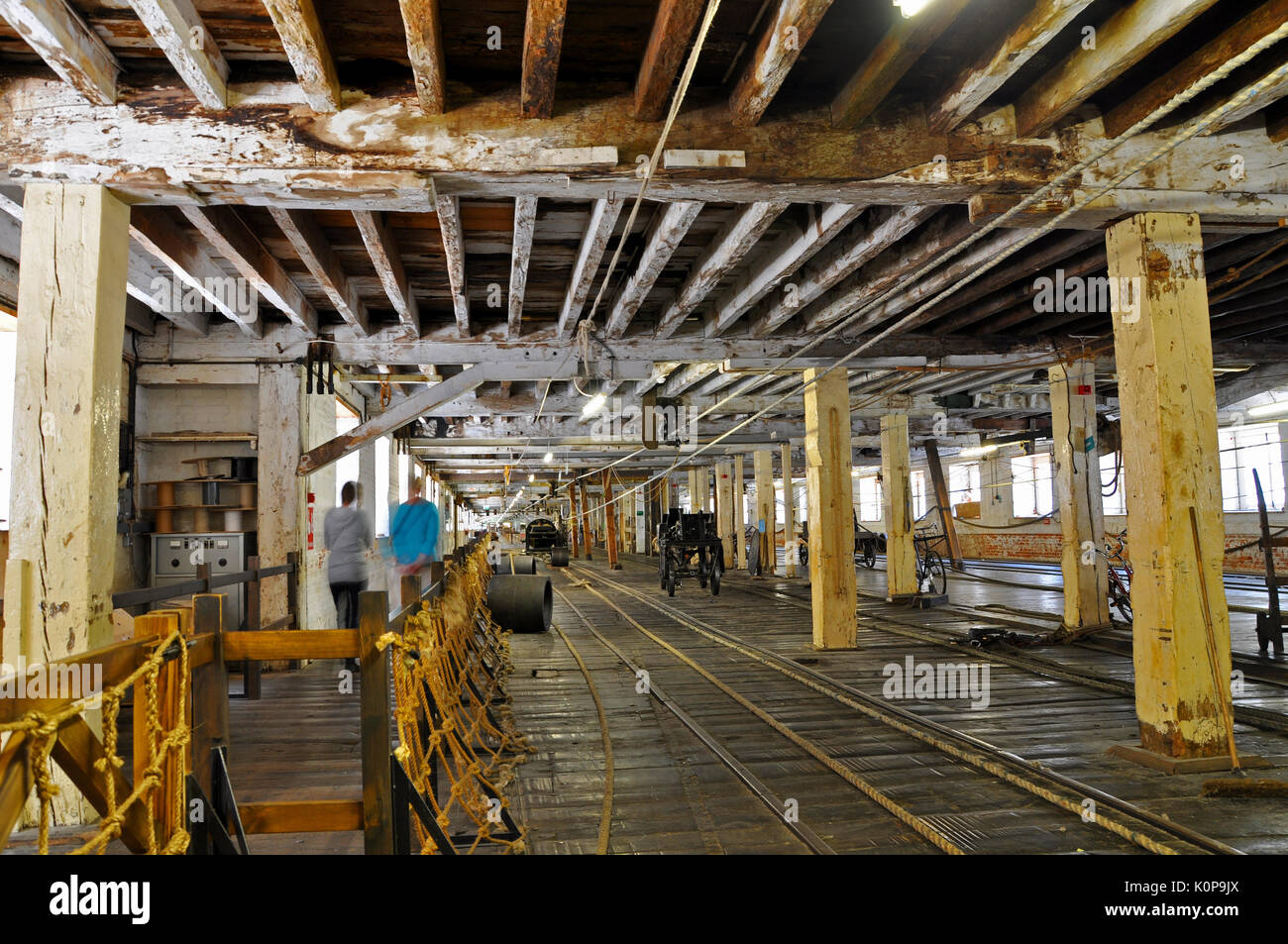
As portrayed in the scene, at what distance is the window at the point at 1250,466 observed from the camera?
15945 millimetres

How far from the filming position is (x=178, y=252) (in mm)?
5758

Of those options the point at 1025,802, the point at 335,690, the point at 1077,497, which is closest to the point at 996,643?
the point at 1077,497

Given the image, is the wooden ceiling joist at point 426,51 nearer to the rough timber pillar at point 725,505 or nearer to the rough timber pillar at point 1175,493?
the rough timber pillar at point 1175,493

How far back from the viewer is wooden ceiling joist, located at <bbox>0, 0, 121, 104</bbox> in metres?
3.15

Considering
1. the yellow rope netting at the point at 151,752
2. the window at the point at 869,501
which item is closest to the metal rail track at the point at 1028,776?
the yellow rope netting at the point at 151,752

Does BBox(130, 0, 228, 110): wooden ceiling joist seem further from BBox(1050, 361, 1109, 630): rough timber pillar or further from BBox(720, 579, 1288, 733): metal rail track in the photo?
BBox(1050, 361, 1109, 630): rough timber pillar

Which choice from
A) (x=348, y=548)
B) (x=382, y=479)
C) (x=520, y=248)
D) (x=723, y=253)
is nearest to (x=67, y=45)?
(x=520, y=248)

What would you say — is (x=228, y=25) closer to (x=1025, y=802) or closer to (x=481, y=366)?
(x=481, y=366)

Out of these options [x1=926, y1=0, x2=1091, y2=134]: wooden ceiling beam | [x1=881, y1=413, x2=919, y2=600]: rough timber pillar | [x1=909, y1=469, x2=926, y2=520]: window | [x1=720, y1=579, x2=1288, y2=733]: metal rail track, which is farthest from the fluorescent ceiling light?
[x1=926, y1=0, x2=1091, y2=134]: wooden ceiling beam

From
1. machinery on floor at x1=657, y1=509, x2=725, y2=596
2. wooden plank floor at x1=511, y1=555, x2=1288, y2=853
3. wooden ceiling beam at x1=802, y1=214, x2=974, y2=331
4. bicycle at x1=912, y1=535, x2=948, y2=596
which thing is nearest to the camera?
wooden plank floor at x1=511, y1=555, x2=1288, y2=853

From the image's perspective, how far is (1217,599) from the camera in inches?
175

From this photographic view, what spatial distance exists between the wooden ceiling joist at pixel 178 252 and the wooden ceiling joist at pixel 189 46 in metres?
1.39

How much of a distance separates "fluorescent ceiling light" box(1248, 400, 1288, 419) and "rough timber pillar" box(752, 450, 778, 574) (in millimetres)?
9877
